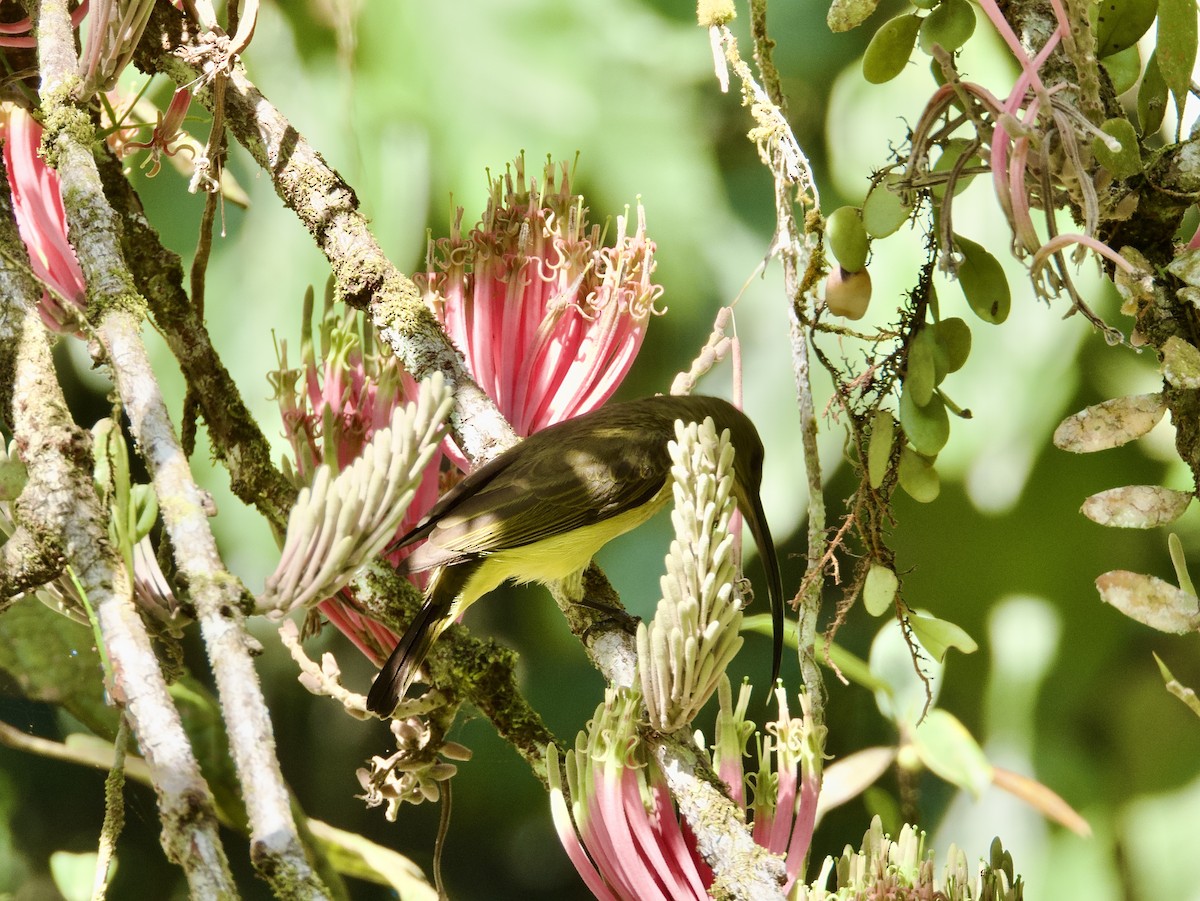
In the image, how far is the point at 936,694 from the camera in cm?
114

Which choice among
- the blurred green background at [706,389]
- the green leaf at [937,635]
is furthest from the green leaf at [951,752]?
the green leaf at [937,635]

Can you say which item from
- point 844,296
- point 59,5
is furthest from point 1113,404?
point 59,5

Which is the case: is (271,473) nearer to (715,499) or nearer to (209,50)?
(209,50)

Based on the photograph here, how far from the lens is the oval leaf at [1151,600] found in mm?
585

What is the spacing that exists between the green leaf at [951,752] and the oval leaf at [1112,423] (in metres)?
0.60

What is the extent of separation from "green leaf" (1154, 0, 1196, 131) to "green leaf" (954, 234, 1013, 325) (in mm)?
148

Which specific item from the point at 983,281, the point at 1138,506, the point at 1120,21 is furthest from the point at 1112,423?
the point at 1120,21

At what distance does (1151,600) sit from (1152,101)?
12.4 inches

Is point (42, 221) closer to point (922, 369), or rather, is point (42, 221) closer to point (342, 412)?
point (342, 412)

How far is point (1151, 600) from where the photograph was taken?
1.94ft

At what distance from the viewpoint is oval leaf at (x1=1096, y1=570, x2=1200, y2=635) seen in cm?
59

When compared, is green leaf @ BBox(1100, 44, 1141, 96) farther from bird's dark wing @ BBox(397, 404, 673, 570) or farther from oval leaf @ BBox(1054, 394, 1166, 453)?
bird's dark wing @ BBox(397, 404, 673, 570)

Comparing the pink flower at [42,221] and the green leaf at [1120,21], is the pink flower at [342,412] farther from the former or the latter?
the green leaf at [1120,21]

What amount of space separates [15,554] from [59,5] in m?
0.39
